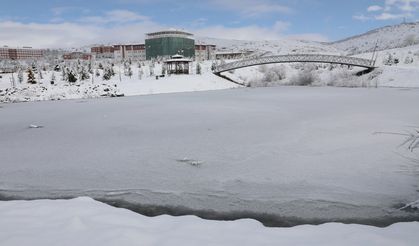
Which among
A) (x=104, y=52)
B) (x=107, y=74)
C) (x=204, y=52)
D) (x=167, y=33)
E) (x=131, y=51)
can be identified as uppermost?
(x=167, y=33)

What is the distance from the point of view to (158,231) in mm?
5344

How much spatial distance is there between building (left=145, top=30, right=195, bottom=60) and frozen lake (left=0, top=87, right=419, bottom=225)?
75228 mm

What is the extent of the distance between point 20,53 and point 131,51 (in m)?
43.8

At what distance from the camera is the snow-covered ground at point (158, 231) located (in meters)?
4.86

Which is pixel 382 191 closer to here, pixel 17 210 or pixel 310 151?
pixel 310 151

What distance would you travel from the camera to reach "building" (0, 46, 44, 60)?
111938mm

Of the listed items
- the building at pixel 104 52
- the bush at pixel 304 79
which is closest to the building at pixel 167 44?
the building at pixel 104 52

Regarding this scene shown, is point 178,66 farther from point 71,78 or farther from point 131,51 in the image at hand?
point 131,51

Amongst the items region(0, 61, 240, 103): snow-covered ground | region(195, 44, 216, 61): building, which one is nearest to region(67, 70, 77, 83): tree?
region(0, 61, 240, 103): snow-covered ground

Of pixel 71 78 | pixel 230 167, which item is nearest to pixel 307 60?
pixel 71 78

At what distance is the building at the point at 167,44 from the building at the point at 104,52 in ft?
77.5

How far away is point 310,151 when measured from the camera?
10.4 meters

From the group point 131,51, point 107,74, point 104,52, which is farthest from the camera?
point 104,52

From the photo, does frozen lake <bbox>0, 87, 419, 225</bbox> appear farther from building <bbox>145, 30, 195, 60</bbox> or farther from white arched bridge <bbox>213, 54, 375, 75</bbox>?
building <bbox>145, 30, 195, 60</bbox>
